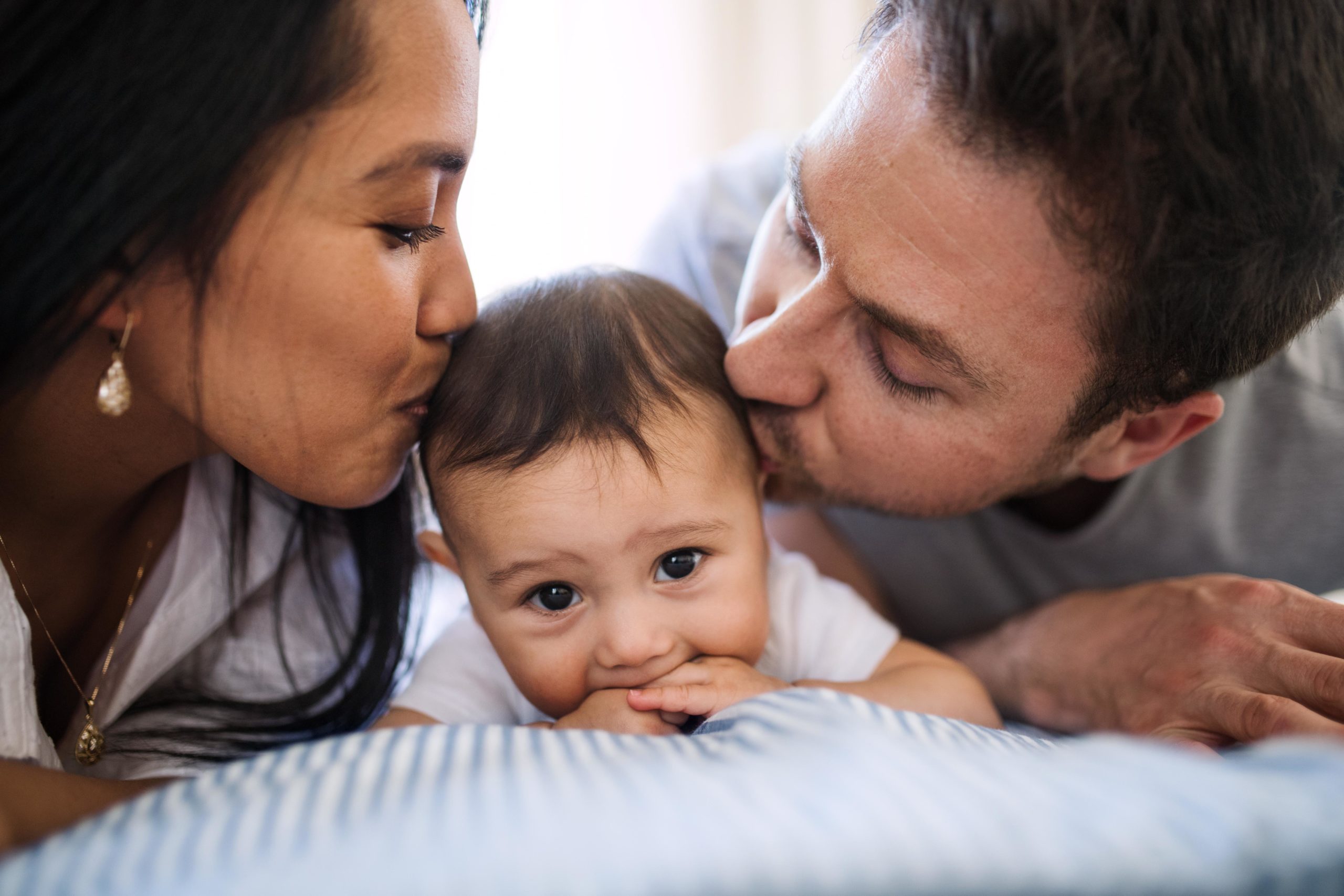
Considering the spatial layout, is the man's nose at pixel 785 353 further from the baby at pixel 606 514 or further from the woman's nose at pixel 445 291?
the woman's nose at pixel 445 291

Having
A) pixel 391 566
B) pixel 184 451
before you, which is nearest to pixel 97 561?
pixel 184 451

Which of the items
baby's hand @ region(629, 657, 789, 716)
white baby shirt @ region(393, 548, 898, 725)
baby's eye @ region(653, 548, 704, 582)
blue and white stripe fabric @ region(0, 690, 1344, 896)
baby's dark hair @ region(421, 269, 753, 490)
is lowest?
white baby shirt @ region(393, 548, 898, 725)

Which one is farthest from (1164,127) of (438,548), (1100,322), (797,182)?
(438,548)

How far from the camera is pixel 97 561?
46.6 inches

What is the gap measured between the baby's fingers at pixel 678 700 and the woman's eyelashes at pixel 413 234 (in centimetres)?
53

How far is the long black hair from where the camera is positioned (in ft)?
2.44

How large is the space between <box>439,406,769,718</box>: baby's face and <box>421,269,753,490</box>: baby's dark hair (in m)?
0.02

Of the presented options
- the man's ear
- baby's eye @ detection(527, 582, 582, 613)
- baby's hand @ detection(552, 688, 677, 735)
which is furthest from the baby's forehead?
the man's ear

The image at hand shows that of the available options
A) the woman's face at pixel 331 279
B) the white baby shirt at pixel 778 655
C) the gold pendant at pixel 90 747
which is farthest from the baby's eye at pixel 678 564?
the gold pendant at pixel 90 747

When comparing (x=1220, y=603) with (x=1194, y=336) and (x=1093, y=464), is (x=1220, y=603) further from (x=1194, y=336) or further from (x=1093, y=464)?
(x=1194, y=336)

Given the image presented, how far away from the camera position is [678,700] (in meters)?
0.92

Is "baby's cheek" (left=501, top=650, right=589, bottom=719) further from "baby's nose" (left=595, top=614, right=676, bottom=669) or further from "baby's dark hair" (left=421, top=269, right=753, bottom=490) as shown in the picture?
"baby's dark hair" (left=421, top=269, right=753, bottom=490)

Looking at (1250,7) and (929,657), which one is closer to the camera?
(1250,7)

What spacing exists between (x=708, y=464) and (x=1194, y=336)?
0.59 meters
